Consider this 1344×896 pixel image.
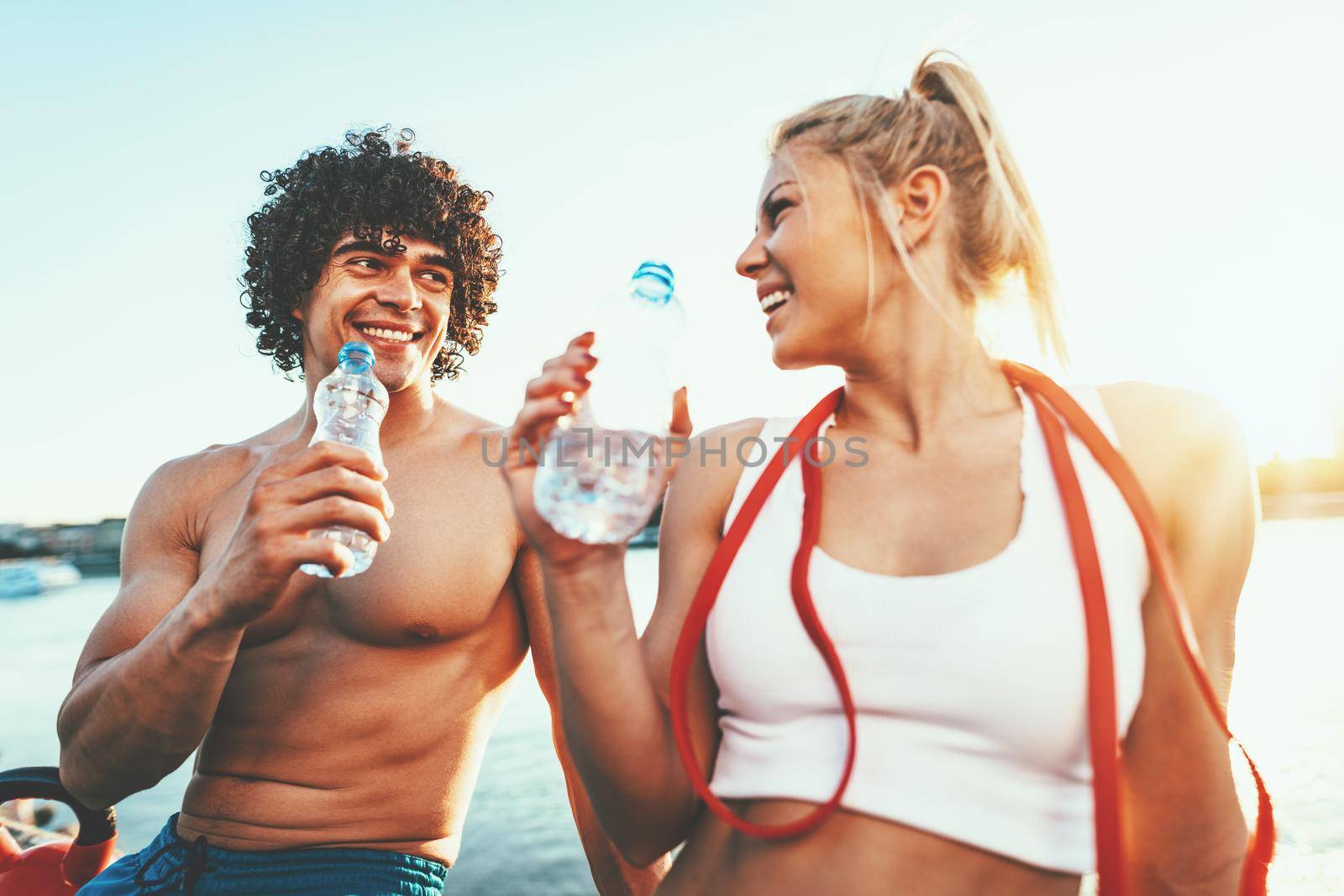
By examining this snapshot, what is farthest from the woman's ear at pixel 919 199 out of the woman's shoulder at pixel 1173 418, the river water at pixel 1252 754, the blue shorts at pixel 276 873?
the blue shorts at pixel 276 873

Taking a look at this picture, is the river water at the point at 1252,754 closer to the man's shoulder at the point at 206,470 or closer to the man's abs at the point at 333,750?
the man's abs at the point at 333,750

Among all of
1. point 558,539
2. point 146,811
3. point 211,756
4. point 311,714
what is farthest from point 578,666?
point 146,811

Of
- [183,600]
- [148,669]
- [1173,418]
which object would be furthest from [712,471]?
[148,669]

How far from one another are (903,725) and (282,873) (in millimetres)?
1757

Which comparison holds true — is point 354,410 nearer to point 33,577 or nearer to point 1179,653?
point 1179,653

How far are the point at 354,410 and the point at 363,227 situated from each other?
37.6 inches

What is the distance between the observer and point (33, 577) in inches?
1699

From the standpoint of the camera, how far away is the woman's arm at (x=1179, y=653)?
58.5 inches

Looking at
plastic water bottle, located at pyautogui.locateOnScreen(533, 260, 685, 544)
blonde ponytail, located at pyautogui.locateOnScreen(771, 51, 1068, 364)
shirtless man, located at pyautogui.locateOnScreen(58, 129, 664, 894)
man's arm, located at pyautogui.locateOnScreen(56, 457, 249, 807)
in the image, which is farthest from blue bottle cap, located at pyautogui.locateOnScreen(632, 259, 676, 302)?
man's arm, located at pyautogui.locateOnScreen(56, 457, 249, 807)

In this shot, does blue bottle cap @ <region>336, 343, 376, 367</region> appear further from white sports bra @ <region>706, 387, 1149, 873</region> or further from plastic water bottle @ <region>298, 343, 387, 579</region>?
white sports bra @ <region>706, 387, 1149, 873</region>

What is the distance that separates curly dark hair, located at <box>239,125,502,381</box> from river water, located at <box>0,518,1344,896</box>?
2757mm

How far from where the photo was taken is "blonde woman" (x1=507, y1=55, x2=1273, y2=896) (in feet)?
4.57

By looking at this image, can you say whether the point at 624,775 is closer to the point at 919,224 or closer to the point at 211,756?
the point at 919,224

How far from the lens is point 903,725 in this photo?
1.46m
